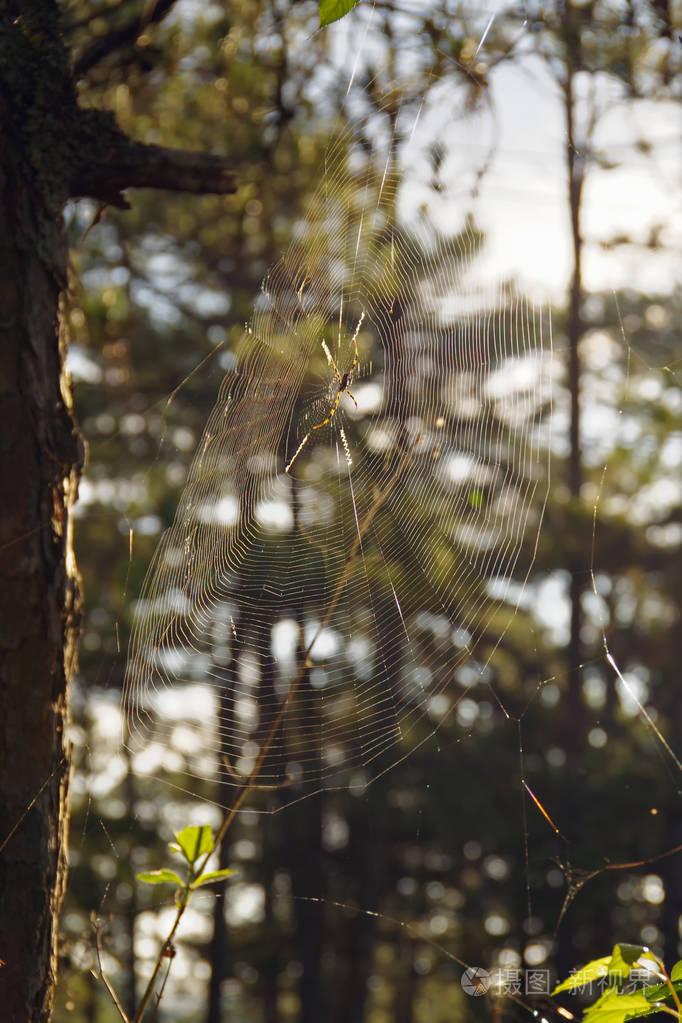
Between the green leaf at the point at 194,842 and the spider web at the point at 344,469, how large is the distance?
0.11 meters

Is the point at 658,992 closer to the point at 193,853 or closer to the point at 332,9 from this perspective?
the point at 193,853

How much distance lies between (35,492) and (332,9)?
931mm

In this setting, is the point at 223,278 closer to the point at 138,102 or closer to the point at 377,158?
the point at 138,102

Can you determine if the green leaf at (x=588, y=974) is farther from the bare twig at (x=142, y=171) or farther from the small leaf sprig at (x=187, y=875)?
the bare twig at (x=142, y=171)

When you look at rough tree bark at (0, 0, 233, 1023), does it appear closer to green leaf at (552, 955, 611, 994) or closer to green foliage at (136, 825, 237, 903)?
green foliage at (136, 825, 237, 903)

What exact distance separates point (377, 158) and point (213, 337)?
18.0 ft

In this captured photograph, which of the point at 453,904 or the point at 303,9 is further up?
the point at 303,9

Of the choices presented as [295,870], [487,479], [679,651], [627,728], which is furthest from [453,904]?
[487,479]

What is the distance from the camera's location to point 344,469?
17.0 ft

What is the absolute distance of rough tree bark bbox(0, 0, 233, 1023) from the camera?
1373 millimetres

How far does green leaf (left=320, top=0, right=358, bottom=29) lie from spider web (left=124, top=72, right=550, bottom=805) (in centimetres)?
82

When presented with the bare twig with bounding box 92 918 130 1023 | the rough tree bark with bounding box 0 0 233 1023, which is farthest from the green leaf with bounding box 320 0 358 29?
the bare twig with bounding box 92 918 130 1023

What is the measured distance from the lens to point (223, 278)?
805 centimetres

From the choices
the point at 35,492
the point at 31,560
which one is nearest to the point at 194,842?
the point at 31,560
